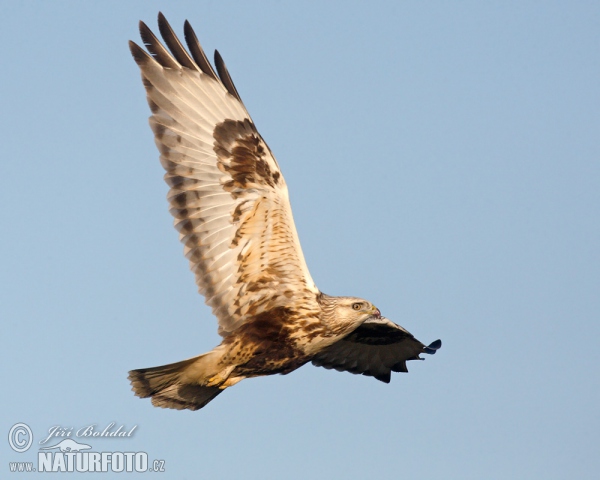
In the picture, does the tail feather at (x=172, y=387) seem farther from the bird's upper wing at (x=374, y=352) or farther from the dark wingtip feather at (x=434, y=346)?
the dark wingtip feather at (x=434, y=346)

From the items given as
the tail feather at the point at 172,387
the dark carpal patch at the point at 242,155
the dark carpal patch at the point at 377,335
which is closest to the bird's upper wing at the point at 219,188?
the dark carpal patch at the point at 242,155

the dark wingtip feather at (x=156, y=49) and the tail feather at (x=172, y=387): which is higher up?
the dark wingtip feather at (x=156, y=49)

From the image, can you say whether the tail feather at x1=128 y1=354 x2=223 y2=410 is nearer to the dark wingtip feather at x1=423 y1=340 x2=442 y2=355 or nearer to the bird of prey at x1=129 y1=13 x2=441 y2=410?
the bird of prey at x1=129 y1=13 x2=441 y2=410

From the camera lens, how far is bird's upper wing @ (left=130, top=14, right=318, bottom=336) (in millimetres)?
11992

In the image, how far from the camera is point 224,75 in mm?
12422

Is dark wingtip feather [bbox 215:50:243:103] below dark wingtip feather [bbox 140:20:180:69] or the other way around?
below

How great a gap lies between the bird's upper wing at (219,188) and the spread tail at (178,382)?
651 millimetres

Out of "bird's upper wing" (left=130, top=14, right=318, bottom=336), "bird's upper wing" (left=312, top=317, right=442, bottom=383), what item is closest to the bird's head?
"bird's upper wing" (left=130, top=14, right=318, bottom=336)

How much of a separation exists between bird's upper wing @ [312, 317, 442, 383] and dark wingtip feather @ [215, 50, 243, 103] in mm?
3917

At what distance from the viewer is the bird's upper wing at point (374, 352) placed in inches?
559

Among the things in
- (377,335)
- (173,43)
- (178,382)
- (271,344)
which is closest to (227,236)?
(271,344)

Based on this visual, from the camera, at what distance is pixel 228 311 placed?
12234 millimetres

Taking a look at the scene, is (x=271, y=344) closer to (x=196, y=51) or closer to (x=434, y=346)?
(x=434, y=346)

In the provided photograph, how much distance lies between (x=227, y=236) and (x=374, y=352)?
12.0 ft
